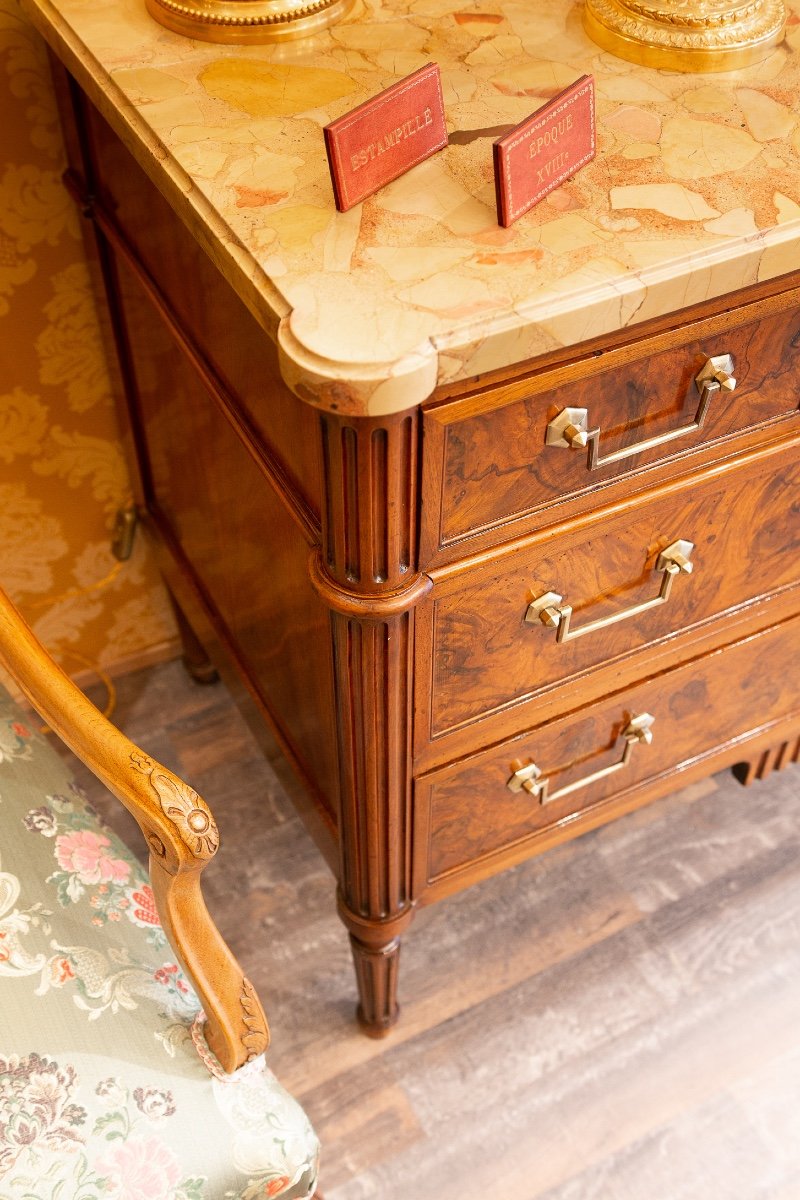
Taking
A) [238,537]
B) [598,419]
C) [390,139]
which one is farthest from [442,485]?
[238,537]

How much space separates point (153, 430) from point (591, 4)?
602 millimetres

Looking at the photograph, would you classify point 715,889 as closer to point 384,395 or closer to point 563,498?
point 563,498

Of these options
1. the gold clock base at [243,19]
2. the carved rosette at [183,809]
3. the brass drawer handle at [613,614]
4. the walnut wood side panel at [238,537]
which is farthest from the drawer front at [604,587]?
the gold clock base at [243,19]

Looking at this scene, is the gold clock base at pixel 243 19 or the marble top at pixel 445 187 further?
the gold clock base at pixel 243 19

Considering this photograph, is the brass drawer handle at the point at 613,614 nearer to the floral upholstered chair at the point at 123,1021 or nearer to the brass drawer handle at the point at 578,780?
the brass drawer handle at the point at 578,780

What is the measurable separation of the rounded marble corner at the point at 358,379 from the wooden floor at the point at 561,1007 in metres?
0.84

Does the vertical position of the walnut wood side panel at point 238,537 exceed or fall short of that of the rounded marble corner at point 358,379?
it falls short

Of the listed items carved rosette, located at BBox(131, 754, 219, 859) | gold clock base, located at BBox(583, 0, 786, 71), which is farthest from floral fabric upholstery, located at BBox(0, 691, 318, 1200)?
gold clock base, located at BBox(583, 0, 786, 71)

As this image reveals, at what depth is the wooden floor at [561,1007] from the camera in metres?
1.13

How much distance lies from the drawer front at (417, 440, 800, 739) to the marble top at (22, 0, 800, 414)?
0.65 feet

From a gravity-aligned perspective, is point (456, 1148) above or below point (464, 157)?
below

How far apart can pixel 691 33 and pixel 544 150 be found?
25 cm

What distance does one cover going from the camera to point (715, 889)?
1.34 m

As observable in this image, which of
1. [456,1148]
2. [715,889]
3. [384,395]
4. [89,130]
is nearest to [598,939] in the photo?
[715,889]
